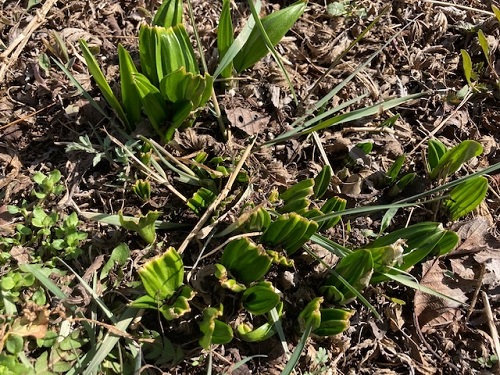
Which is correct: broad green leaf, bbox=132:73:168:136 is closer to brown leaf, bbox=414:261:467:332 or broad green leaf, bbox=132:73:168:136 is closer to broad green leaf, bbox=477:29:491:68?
brown leaf, bbox=414:261:467:332

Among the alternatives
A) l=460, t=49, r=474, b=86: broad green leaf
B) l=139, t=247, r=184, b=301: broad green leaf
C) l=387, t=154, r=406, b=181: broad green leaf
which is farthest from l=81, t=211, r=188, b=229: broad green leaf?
l=460, t=49, r=474, b=86: broad green leaf

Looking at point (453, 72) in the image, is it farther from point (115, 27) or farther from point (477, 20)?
point (115, 27)

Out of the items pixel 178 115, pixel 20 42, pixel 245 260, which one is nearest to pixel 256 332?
pixel 245 260

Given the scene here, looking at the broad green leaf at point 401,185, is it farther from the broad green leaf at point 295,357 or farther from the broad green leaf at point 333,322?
the broad green leaf at point 295,357

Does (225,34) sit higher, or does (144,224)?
(225,34)

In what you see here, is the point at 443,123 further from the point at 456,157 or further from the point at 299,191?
the point at 299,191

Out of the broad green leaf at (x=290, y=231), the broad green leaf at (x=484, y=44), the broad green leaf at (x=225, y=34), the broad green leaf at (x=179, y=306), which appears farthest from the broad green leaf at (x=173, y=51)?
the broad green leaf at (x=484, y=44)
